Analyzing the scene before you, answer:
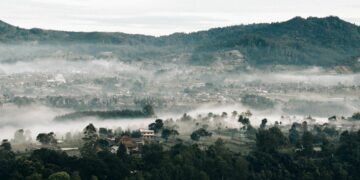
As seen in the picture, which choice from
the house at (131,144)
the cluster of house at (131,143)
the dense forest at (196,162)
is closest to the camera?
the dense forest at (196,162)

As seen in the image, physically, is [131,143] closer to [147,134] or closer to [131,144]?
[131,144]

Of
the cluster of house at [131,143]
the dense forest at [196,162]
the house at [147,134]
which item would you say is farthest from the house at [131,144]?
the house at [147,134]

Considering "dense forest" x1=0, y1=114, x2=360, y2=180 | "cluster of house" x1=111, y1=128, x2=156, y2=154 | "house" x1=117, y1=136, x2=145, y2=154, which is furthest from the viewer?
"house" x1=117, y1=136, x2=145, y2=154

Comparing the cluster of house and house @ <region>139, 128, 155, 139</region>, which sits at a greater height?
the cluster of house

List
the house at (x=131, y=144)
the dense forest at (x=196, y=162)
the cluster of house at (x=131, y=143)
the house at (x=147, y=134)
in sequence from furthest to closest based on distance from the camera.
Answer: the house at (x=147, y=134) < the house at (x=131, y=144) < the cluster of house at (x=131, y=143) < the dense forest at (x=196, y=162)

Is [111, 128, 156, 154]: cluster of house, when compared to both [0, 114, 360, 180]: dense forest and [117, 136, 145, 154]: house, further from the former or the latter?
[0, 114, 360, 180]: dense forest

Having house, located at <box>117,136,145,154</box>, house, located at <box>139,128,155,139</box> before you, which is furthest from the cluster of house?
house, located at <box>139,128,155,139</box>

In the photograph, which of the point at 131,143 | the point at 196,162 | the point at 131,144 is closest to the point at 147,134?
the point at 131,143

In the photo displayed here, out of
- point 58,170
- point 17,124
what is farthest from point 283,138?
point 17,124

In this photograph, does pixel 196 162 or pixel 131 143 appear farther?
pixel 131 143

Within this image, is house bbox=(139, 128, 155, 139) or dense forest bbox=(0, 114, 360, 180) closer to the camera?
dense forest bbox=(0, 114, 360, 180)

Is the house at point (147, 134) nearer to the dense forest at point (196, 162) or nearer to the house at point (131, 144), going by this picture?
the house at point (131, 144)
